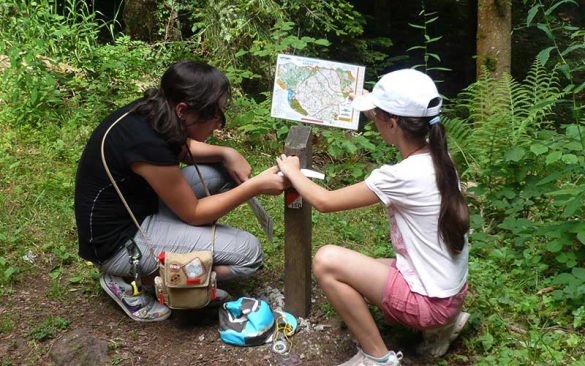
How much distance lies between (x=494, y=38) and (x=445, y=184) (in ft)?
14.5

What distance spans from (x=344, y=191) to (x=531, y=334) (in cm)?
116

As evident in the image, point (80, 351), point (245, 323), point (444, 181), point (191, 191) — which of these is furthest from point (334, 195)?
point (80, 351)

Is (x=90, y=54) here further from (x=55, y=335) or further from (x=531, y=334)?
(x=531, y=334)

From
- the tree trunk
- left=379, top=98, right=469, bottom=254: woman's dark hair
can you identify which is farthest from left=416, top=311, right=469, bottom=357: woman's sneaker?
the tree trunk

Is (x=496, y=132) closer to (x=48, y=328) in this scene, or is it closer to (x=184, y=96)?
(x=184, y=96)

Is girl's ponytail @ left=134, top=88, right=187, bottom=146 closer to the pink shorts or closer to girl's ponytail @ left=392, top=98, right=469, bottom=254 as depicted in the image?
girl's ponytail @ left=392, top=98, right=469, bottom=254

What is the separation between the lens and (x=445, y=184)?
239cm

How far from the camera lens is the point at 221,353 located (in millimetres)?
2822

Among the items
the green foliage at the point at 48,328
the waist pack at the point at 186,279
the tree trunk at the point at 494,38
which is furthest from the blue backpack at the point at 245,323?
the tree trunk at the point at 494,38

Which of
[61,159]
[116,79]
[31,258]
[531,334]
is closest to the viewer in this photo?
[531,334]

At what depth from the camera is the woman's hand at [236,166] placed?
3143mm

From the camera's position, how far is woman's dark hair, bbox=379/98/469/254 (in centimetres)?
239

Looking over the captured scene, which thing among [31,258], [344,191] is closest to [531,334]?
[344,191]

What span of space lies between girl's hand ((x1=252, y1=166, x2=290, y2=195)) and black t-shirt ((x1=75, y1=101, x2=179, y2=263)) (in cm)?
39
